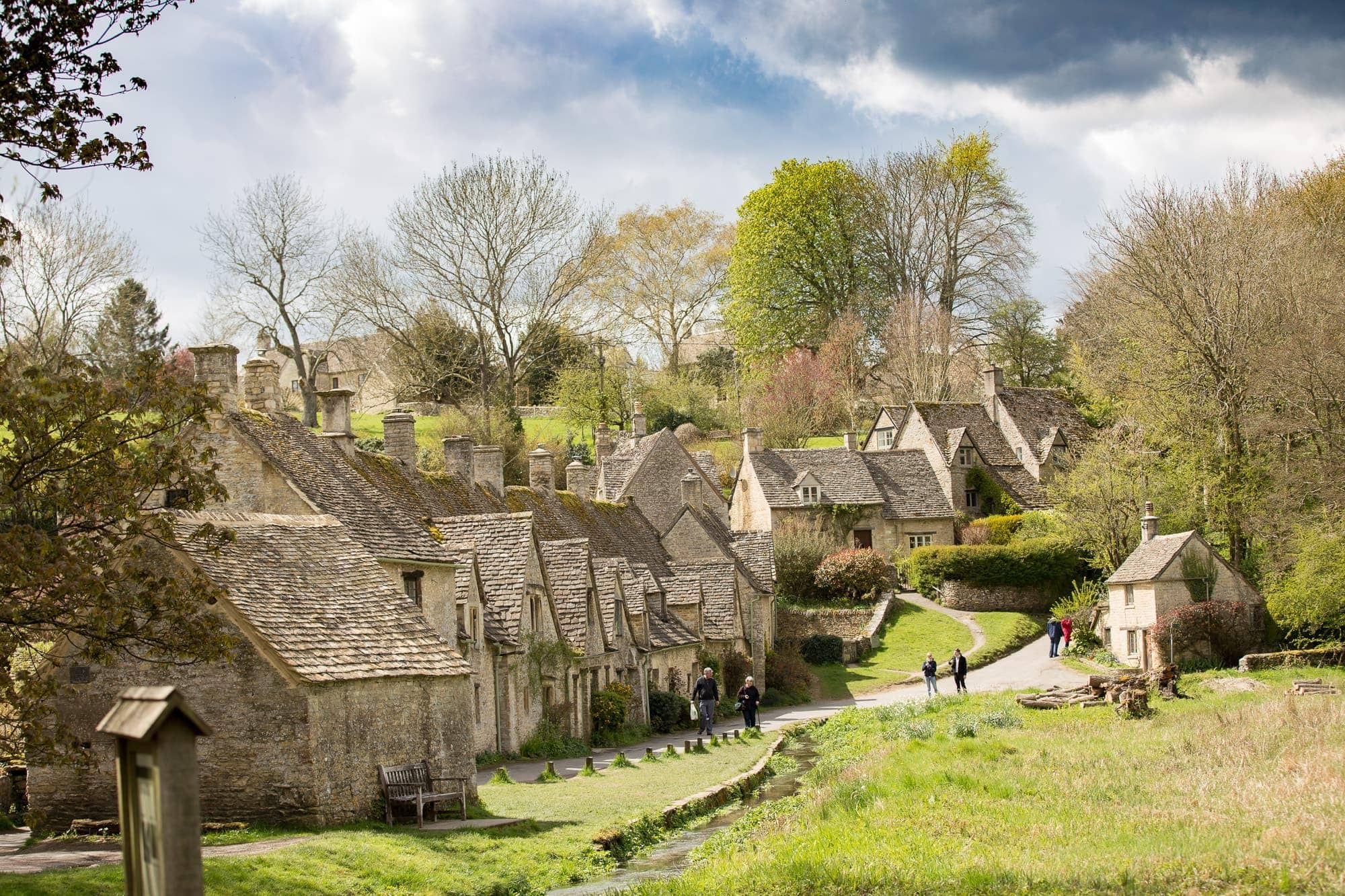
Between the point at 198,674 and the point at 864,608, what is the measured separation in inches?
1733

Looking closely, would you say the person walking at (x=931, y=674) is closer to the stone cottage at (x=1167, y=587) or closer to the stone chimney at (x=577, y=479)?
the stone cottage at (x=1167, y=587)

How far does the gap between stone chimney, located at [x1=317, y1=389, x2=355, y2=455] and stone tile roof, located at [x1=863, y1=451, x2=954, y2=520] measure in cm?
4000

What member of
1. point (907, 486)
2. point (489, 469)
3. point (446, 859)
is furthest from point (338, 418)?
point (907, 486)

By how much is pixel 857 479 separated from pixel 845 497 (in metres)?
1.53

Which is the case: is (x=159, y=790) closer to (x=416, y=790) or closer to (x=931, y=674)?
(x=416, y=790)

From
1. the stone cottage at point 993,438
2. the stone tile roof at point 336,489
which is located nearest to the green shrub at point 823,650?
the stone cottage at point 993,438

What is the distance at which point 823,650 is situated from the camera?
5597cm

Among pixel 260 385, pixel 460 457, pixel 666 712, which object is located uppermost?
pixel 260 385

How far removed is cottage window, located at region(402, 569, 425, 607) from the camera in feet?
89.7

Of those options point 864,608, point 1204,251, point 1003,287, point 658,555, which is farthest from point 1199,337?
point 1003,287

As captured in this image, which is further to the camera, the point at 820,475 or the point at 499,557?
the point at 820,475

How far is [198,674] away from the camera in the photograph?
63.0ft

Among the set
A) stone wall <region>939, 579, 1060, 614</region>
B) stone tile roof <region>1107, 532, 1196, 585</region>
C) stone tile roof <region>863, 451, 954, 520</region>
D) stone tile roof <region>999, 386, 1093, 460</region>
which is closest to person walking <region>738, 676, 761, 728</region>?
stone tile roof <region>1107, 532, 1196, 585</region>

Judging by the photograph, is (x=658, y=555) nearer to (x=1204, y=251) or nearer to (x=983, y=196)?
(x=1204, y=251)
